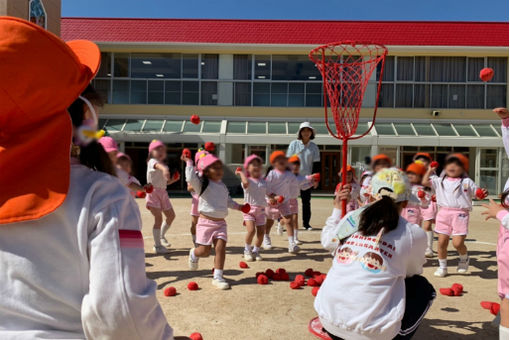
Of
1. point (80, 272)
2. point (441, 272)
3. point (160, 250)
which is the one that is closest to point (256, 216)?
point (160, 250)

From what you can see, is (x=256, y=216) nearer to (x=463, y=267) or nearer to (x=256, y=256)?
(x=256, y=256)

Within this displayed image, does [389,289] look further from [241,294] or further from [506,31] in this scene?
[506,31]

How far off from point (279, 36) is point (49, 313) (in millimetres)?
21417

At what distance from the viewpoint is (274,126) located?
19000mm

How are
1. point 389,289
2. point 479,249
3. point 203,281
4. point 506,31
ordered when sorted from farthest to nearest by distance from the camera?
point 506,31 → point 479,249 → point 203,281 → point 389,289

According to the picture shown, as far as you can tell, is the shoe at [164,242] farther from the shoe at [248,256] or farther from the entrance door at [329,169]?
the entrance door at [329,169]

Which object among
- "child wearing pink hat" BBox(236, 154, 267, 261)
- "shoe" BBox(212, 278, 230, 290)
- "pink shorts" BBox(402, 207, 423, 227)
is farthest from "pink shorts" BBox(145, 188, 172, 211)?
Result: "pink shorts" BBox(402, 207, 423, 227)

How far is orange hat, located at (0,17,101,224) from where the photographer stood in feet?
3.21

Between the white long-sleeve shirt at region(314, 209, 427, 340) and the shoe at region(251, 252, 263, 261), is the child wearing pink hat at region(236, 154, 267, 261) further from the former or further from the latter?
the white long-sleeve shirt at region(314, 209, 427, 340)

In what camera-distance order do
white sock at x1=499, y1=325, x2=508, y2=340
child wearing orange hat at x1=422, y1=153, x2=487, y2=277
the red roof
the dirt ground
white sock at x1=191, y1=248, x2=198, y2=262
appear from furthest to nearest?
the red roof < child wearing orange hat at x1=422, y1=153, x2=487, y2=277 < white sock at x1=191, y1=248, x2=198, y2=262 < the dirt ground < white sock at x1=499, y1=325, x2=508, y2=340

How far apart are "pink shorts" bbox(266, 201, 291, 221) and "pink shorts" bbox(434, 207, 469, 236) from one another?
241 cm

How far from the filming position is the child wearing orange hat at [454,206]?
215 inches

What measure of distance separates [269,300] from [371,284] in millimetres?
1979

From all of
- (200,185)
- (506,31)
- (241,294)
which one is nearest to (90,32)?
(200,185)
